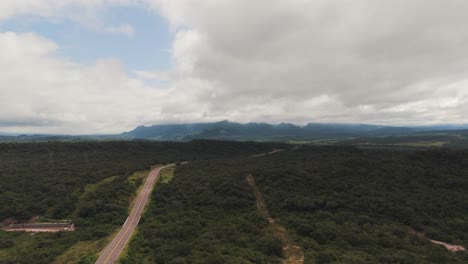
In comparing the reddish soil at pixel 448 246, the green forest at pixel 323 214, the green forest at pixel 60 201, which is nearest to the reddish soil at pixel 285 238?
the green forest at pixel 323 214

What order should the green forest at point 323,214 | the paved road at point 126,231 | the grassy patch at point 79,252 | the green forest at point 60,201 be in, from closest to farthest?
the grassy patch at point 79,252 < the paved road at point 126,231 < the green forest at point 323,214 < the green forest at point 60,201

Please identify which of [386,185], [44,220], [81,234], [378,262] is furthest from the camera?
[386,185]

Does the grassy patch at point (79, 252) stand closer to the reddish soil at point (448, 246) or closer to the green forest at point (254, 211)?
the green forest at point (254, 211)

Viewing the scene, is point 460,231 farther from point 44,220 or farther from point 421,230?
point 44,220

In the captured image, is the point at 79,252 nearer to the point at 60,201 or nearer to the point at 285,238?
the point at 60,201

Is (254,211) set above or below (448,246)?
above

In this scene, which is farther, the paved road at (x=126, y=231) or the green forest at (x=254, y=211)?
the green forest at (x=254, y=211)

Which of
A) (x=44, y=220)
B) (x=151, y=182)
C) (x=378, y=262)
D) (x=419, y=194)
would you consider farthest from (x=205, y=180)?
(x=419, y=194)

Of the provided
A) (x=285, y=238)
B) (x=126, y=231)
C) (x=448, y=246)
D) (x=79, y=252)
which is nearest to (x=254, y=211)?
(x=285, y=238)
